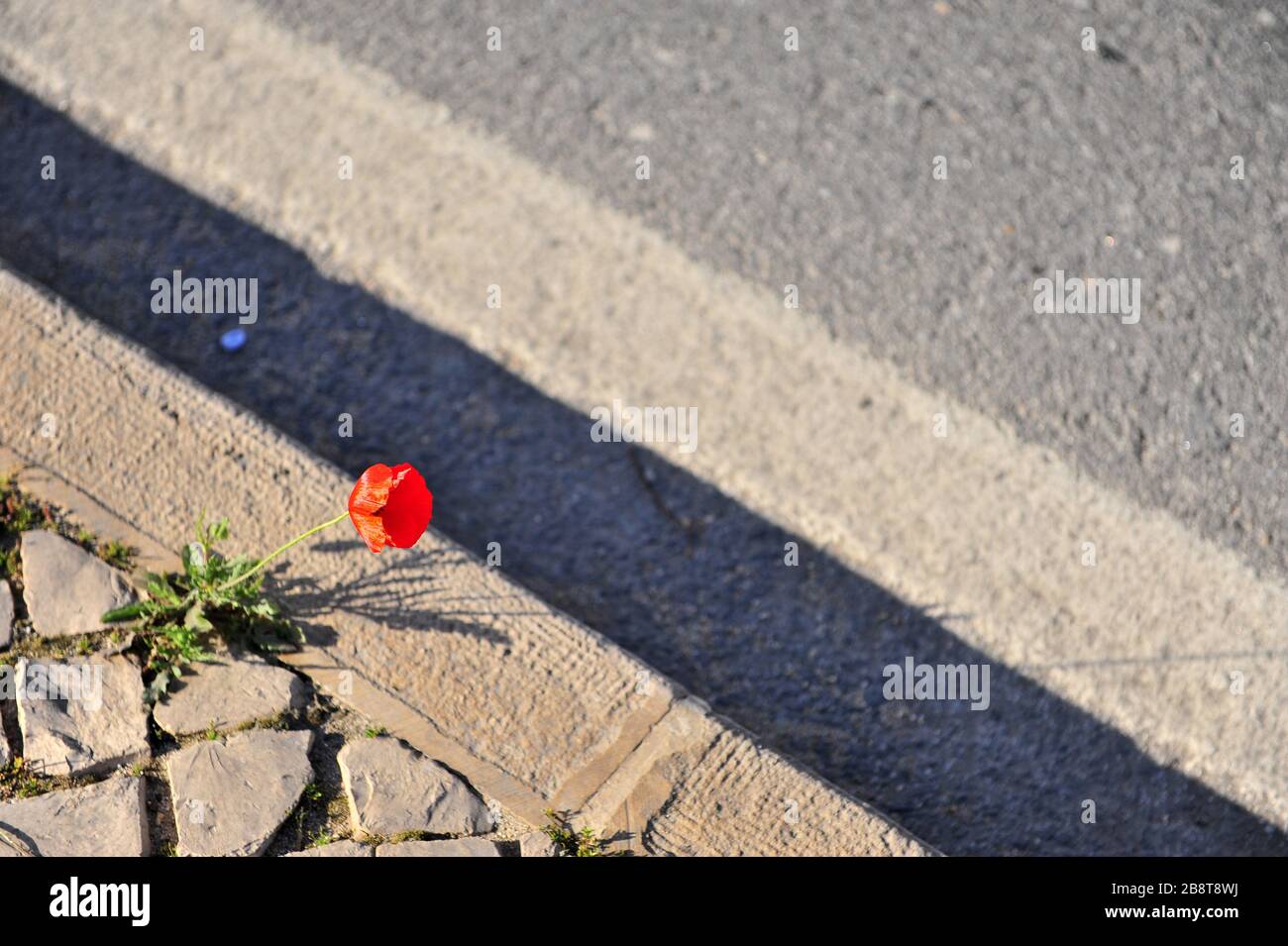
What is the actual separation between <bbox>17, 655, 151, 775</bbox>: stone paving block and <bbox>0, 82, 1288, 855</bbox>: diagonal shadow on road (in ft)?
1.87

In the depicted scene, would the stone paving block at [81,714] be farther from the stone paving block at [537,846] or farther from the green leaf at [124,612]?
the stone paving block at [537,846]

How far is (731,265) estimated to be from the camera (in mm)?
3256

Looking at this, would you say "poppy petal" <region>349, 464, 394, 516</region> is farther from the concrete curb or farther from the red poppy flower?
the concrete curb

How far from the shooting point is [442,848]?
8.08ft

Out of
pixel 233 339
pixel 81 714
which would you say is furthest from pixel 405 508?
pixel 233 339

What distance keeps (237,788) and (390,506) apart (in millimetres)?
755

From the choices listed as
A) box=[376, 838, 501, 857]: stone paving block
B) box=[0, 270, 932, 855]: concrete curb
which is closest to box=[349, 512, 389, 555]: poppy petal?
box=[0, 270, 932, 855]: concrete curb

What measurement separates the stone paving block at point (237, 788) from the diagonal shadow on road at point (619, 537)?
380 mm

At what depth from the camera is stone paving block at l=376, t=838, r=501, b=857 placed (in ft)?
8.02

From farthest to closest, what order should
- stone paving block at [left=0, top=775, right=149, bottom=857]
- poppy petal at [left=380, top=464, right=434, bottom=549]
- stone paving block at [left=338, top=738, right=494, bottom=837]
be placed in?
stone paving block at [left=338, top=738, right=494, bottom=837] → stone paving block at [left=0, top=775, right=149, bottom=857] → poppy petal at [left=380, top=464, right=434, bottom=549]

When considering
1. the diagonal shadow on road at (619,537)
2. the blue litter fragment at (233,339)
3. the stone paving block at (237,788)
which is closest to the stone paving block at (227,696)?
the stone paving block at (237,788)

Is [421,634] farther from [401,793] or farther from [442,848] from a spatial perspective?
[442,848]
